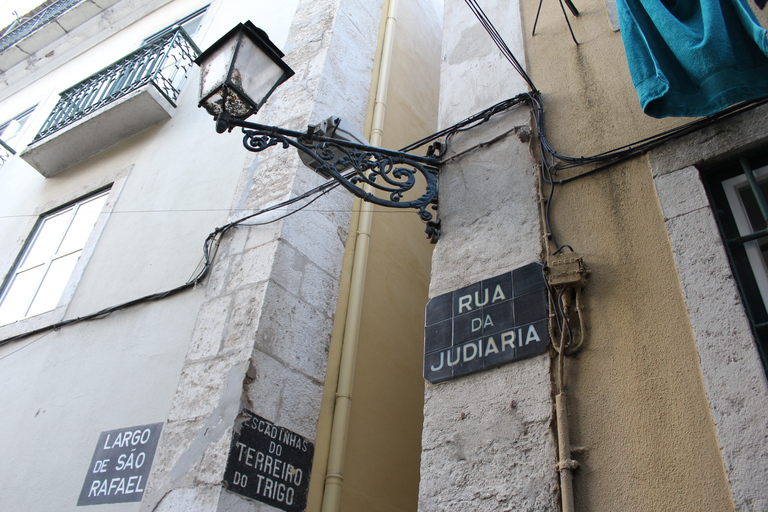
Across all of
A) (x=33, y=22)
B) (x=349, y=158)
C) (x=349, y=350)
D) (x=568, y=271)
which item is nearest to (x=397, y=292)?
(x=349, y=350)

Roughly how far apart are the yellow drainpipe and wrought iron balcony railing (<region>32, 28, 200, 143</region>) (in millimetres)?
2449

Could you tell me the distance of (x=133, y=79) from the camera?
712 centimetres

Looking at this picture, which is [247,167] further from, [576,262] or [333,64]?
[576,262]

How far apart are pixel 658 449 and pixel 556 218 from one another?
1.25 m

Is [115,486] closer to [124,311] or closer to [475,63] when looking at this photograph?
[124,311]

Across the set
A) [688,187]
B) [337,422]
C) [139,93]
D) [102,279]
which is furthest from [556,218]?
[139,93]

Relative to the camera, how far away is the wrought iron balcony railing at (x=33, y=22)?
10.1 meters

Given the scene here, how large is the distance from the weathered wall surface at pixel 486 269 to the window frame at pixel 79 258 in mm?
3673

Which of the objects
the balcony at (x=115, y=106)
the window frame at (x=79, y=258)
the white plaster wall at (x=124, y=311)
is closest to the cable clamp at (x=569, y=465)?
the white plaster wall at (x=124, y=311)

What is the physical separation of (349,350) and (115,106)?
407cm

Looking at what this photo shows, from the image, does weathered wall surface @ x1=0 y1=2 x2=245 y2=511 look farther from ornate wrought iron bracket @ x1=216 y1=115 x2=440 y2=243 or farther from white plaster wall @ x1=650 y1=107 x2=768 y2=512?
white plaster wall @ x1=650 y1=107 x2=768 y2=512

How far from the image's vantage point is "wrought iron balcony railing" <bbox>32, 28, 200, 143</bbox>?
680 centimetres

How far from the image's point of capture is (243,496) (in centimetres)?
337

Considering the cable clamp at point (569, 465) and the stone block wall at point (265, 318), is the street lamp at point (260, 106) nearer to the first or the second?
the stone block wall at point (265, 318)
